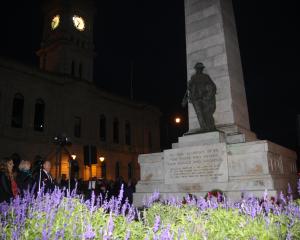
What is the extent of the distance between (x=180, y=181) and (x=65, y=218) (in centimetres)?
627

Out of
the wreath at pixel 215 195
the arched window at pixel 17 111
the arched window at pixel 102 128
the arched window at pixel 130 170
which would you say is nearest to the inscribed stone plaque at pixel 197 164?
the wreath at pixel 215 195

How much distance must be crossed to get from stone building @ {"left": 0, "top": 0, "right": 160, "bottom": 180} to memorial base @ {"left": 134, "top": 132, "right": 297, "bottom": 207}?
11.9 meters

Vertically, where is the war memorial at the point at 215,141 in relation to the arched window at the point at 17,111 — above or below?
below

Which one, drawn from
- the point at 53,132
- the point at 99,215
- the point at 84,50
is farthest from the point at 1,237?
the point at 84,50

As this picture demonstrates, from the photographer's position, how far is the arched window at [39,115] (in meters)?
32.0

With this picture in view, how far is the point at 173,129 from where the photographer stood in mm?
57344

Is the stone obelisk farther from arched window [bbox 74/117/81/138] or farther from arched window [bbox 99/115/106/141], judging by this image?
arched window [bbox 99/115/106/141]

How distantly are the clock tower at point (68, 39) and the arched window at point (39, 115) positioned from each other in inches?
435

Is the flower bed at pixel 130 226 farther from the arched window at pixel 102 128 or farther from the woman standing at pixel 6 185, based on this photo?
the arched window at pixel 102 128

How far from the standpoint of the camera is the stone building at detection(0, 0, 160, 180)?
30.1 m

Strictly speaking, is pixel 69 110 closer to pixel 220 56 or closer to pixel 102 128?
pixel 102 128

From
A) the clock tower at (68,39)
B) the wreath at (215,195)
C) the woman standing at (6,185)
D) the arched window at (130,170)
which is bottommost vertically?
the wreath at (215,195)

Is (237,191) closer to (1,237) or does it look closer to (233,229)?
(233,229)

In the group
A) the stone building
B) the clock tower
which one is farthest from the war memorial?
the clock tower
